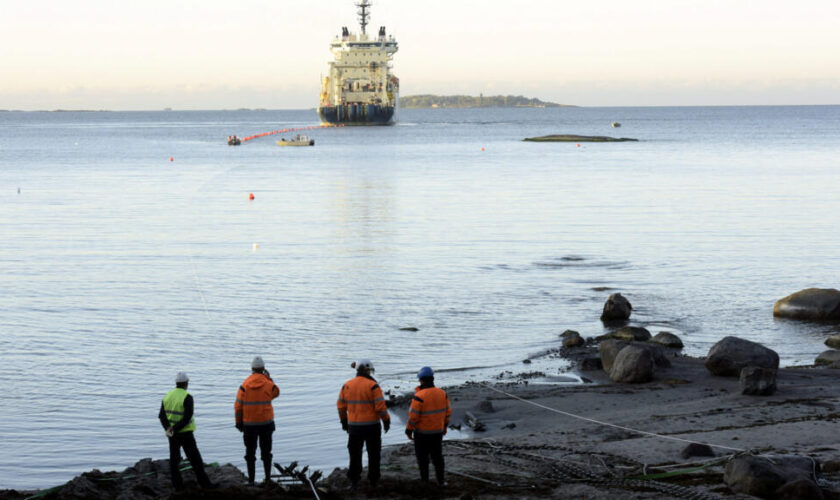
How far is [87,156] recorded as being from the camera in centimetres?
10988

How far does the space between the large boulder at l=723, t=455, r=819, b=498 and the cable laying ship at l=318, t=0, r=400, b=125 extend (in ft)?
552

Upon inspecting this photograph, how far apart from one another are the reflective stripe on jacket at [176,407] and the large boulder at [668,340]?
1296 centimetres

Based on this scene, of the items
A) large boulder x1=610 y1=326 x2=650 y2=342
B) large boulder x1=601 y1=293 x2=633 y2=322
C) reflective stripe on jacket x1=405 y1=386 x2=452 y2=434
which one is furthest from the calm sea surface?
reflective stripe on jacket x1=405 y1=386 x2=452 y2=434

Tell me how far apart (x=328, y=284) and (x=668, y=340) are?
483 inches

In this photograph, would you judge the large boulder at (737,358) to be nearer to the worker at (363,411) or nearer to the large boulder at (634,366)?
the large boulder at (634,366)

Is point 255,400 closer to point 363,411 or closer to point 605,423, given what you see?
point 363,411

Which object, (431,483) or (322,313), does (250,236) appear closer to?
(322,313)

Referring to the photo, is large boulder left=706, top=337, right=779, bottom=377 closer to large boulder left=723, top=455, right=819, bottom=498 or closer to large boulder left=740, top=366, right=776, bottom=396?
large boulder left=740, top=366, right=776, bottom=396

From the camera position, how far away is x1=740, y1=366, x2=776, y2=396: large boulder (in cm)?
1736

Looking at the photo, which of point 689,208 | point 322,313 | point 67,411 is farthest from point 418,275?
point 689,208

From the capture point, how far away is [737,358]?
19.0 m

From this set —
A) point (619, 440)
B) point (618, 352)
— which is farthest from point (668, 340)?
point (619, 440)

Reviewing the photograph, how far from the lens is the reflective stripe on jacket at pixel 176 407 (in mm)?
11930

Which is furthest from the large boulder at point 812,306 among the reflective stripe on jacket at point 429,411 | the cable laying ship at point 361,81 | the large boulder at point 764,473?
the cable laying ship at point 361,81
